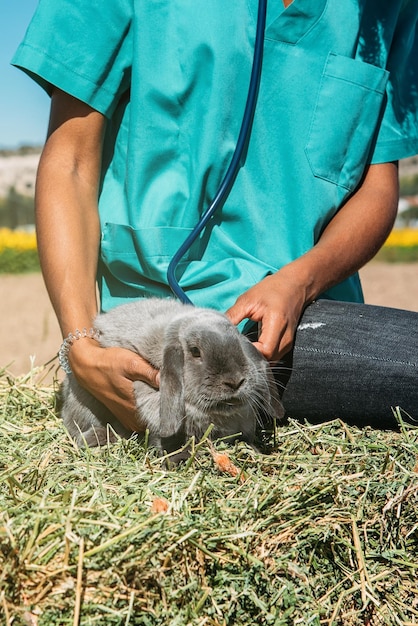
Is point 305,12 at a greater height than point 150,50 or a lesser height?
greater

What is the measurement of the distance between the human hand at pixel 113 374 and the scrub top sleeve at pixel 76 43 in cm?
95

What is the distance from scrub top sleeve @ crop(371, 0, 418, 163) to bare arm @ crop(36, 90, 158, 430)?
116 cm

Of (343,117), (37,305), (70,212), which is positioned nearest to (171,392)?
(70,212)

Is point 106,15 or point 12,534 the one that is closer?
point 12,534

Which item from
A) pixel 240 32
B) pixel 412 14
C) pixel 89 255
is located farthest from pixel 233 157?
pixel 412 14

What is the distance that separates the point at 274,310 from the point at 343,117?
910mm

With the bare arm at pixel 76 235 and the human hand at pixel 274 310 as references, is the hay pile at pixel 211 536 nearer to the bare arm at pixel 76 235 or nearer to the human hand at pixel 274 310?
the bare arm at pixel 76 235

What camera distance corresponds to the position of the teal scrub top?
8.74ft

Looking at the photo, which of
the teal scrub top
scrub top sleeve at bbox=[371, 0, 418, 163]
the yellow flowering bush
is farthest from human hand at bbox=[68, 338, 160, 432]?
the yellow flowering bush

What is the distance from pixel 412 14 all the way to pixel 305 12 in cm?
56

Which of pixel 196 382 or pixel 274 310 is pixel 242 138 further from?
pixel 196 382

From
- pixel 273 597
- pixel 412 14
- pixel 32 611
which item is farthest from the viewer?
pixel 412 14

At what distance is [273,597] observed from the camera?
1772mm

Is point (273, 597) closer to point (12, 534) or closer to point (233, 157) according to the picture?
point (12, 534)
